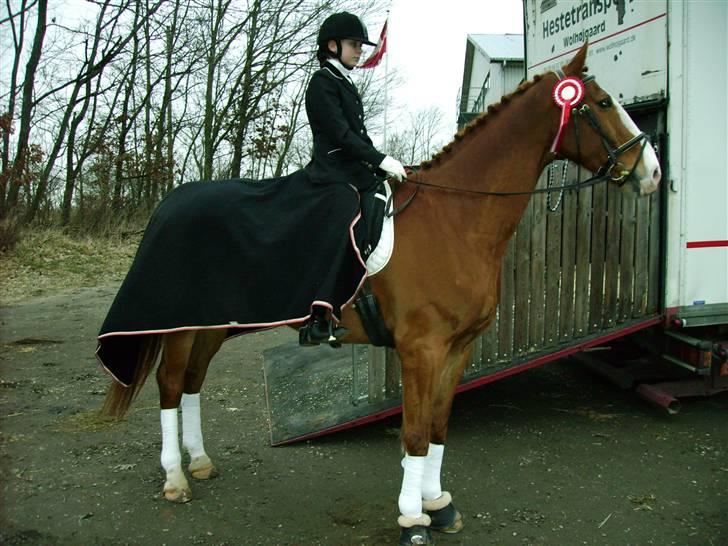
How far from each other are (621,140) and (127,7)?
51.4 feet

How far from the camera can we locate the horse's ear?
10.0 ft

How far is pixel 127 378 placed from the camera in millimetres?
3664

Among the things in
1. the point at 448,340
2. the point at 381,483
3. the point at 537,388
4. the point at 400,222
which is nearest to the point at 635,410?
the point at 537,388

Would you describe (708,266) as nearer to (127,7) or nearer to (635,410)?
(635,410)

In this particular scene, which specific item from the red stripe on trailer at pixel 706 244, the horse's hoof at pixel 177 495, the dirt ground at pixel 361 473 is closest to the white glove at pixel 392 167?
the dirt ground at pixel 361 473

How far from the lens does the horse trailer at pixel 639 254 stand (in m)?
4.40

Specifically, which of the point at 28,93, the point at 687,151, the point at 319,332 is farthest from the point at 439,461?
the point at 28,93

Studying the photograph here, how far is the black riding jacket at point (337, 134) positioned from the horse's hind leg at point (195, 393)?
1384mm

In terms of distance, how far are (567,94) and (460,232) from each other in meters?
0.88

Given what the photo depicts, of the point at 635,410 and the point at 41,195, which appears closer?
the point at 635,410

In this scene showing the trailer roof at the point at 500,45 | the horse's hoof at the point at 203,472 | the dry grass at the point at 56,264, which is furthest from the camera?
the trailer roof at the point at 500,45

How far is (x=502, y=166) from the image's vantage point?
3.23m

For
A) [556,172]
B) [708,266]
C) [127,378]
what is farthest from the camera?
[556,172]

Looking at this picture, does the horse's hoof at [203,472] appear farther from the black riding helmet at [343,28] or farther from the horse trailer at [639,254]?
the black riding helmet at [343,28]
